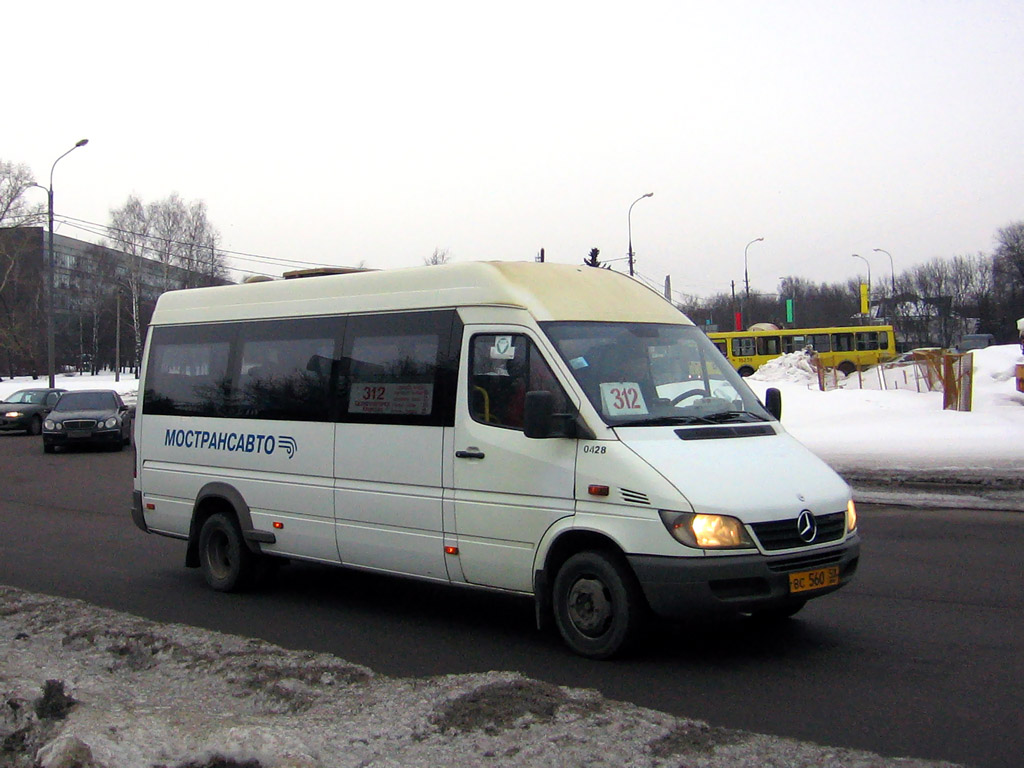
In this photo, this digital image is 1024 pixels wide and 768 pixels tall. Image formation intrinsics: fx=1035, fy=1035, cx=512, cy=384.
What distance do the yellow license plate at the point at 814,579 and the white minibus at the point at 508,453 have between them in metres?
0.01

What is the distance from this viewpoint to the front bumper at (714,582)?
5.69 m

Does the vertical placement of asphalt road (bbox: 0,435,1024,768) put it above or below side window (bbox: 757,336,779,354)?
below

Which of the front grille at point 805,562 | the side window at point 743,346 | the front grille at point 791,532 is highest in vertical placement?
the side window at point 743,346

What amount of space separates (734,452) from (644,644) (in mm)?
1365

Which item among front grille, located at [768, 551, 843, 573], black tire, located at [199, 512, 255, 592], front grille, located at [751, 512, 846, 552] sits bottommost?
black tire, located at [199, 512, 255, 592]

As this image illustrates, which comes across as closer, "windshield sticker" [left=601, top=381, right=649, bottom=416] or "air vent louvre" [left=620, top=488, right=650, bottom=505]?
"air vent louvre" [left=620, top=488, right=650, bottom=505]

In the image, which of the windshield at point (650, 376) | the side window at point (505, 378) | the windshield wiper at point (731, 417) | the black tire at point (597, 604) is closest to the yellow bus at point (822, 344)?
the windshield at point (650, 376)

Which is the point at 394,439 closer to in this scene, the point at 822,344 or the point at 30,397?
the point at 30,397

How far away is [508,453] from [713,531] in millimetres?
1476

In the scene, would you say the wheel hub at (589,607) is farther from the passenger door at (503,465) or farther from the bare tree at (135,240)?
the bare tree at (135,240)

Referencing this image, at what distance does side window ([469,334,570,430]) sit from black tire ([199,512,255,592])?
2.91 metres

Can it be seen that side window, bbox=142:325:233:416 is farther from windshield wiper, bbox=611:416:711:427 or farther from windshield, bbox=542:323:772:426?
windshield wiper, bbox=611:416:711:427

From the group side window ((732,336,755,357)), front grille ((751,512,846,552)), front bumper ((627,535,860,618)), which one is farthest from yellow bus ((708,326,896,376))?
front bumper ((627,535,860,618))

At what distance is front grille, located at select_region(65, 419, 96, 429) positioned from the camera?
24250 millimetres
